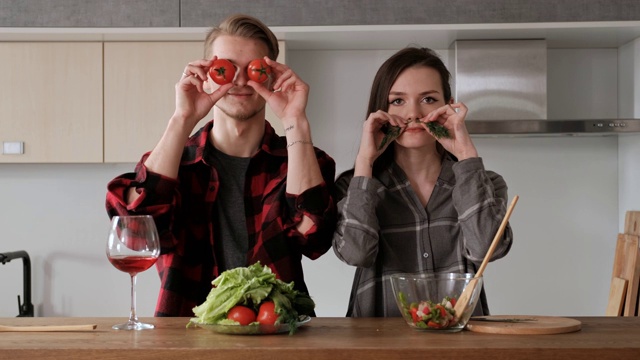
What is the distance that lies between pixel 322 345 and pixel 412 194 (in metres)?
0.72

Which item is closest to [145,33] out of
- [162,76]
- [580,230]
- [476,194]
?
[162,76]

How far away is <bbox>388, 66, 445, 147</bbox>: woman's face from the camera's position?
2064 mm

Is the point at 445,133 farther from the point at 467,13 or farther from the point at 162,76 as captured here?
the point at 162,76

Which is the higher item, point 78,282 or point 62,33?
point 62,33

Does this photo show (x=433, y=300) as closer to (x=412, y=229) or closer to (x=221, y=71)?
(x=412, y=229)

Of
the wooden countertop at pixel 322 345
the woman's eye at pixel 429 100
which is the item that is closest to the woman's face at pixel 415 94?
the woman's eye at pixel 429 100

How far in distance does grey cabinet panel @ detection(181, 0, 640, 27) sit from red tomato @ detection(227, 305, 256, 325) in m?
1.96

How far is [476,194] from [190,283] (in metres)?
0.71

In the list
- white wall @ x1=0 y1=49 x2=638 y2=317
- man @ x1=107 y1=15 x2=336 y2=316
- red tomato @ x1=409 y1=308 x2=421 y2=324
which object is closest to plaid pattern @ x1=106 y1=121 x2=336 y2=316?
man @ x1=107 y1=15 x2=336 y2=316

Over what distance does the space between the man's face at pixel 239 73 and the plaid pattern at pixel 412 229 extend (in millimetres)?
310

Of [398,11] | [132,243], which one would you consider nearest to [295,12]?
[398,11]

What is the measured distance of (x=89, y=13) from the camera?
3287mm

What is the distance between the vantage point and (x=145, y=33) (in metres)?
3.27

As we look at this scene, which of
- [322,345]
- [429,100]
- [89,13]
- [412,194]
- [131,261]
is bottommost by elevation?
[322,345]
